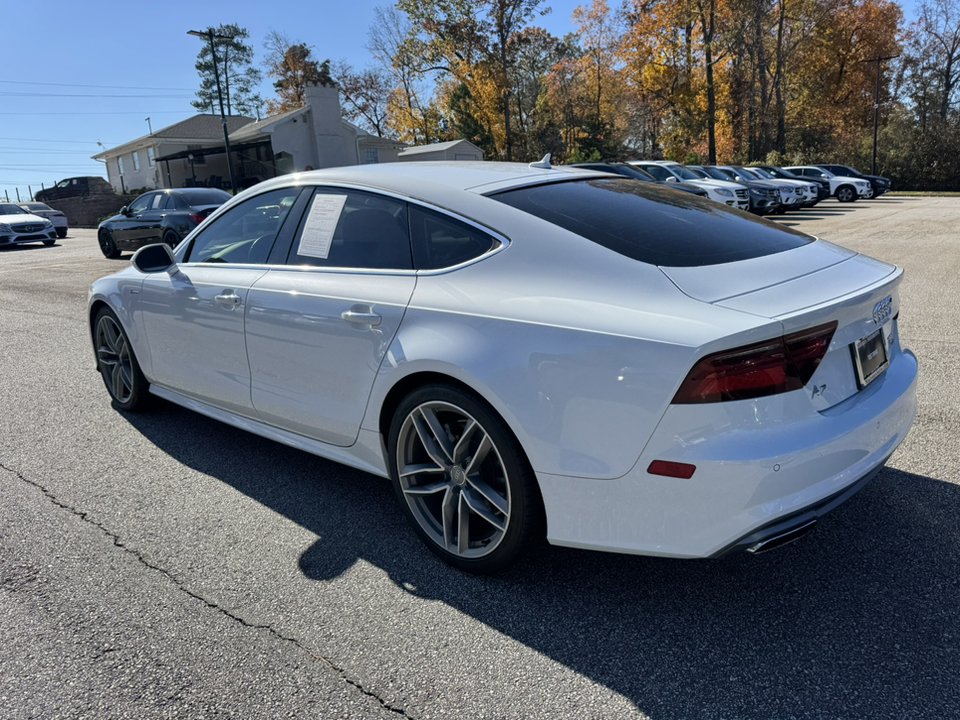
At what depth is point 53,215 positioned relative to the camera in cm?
2881

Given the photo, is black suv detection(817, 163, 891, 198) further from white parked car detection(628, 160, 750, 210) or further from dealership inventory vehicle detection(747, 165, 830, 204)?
white parked car detection(628, 160, 750, 210)

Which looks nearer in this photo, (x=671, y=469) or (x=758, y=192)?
(x=671, y=469)

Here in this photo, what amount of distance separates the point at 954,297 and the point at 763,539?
275 inches

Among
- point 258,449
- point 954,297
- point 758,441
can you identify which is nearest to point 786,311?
point 758,441

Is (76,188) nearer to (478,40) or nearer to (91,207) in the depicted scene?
(91,207)

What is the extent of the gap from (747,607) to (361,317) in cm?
185

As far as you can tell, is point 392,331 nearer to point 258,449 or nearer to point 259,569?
point 259,569

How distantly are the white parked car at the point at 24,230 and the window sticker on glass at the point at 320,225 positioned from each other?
24.0 meters

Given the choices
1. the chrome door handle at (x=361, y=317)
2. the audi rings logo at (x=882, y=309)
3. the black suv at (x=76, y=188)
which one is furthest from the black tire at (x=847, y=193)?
the black suv at (x=76, y=188)

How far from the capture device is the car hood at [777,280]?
2.33 metres

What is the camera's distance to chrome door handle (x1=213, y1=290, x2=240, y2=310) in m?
3.71

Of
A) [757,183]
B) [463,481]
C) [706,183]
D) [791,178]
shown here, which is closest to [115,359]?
[463,481]

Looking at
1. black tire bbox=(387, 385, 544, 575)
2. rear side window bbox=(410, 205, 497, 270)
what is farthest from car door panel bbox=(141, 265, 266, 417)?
black tire bbox=(387, 385, 544, 575)

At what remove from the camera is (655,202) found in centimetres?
324
